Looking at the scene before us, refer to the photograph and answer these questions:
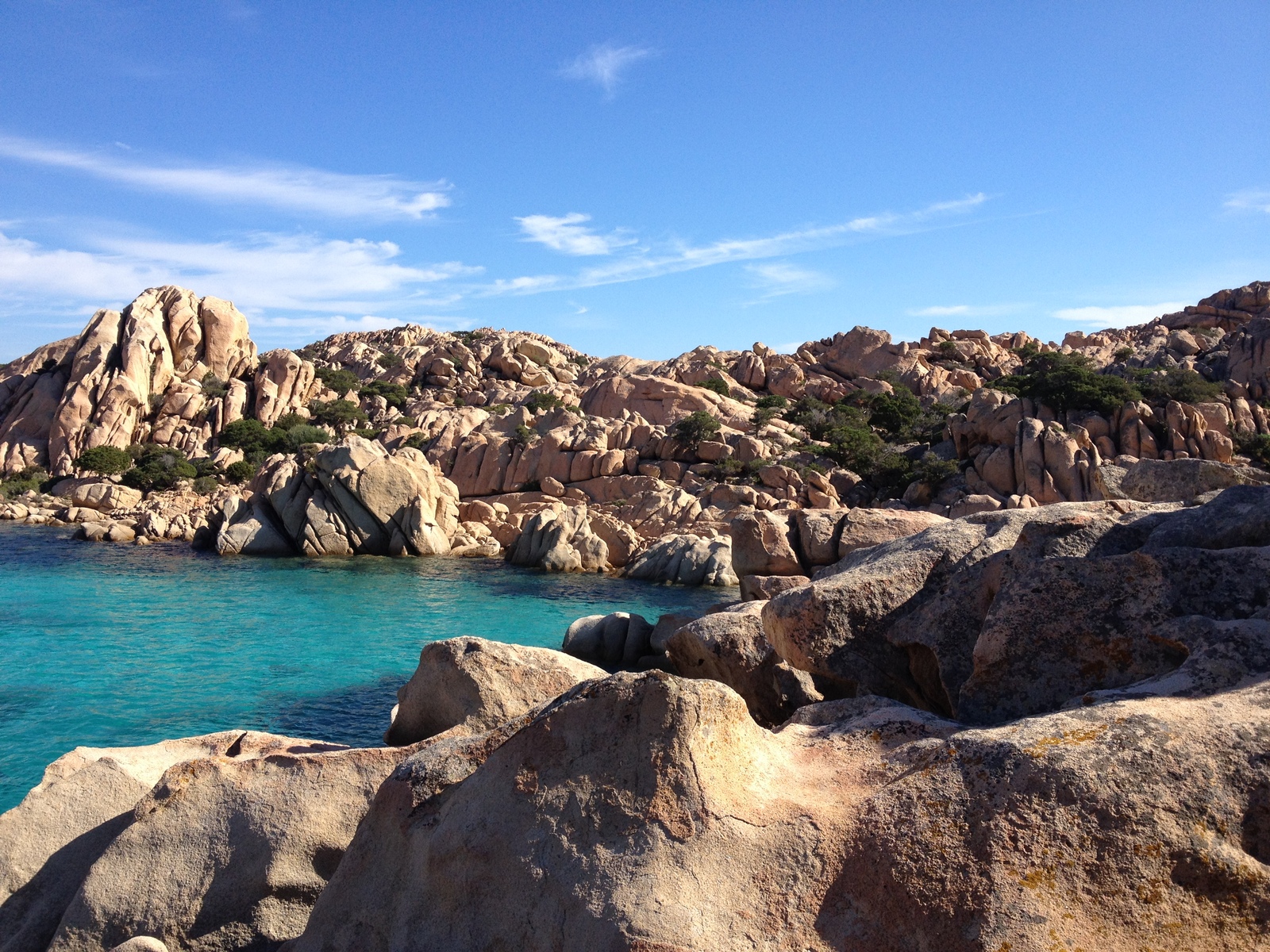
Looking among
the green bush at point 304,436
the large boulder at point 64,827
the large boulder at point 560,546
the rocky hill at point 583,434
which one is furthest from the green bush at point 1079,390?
the large boulder at point 64,827

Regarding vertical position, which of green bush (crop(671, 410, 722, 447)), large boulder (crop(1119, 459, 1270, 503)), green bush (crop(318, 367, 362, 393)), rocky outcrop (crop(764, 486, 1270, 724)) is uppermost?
green bush (crop(318, 367, 362, 393))

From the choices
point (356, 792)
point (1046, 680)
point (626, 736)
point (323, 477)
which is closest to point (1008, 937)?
point (626, 736)

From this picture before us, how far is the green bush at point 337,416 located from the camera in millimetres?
71000

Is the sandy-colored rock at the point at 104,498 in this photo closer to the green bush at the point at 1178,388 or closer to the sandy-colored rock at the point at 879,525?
the sandy-colored rock at the point at 879,525

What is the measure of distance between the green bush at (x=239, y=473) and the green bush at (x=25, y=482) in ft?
40.4

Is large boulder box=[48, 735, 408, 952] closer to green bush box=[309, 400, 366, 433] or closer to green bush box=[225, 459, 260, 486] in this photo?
green bush box=[225, 459, 260, 486]

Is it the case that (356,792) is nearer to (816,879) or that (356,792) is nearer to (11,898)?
(11,898)

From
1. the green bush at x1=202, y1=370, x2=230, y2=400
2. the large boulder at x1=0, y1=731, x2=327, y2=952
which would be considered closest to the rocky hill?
the green bush at x1=202, y1=370, x2=230, y2=400

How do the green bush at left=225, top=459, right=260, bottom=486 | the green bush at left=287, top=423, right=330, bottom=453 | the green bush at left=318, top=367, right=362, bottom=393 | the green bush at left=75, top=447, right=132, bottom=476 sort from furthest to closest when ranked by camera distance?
the green bush at left=318, top=367, right=362, bottom=393, the green bush at left=287, top=423, right=330, bottom=453, the green bush at left=225, top=459, right=260, bottom=486, the green bush at left=75, top=447, right=132, bottom=476

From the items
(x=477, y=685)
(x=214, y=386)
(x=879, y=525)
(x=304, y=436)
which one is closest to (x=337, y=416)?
(x=304, y=436)

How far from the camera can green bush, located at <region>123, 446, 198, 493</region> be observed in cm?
5747

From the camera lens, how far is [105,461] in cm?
5900

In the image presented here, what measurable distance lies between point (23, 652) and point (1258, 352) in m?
69.7

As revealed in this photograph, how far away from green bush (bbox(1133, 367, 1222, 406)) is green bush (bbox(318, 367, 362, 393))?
204 ft
